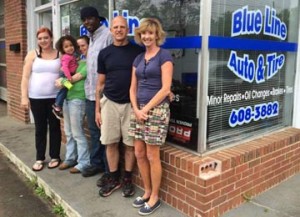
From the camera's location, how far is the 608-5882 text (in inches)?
136

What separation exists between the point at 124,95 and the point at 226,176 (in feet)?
3.85

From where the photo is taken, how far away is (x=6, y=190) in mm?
4062

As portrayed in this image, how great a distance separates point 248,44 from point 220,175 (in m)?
1.28

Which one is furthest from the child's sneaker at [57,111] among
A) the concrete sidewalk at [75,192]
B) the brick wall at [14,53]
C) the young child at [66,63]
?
the brick wall at [14,53]

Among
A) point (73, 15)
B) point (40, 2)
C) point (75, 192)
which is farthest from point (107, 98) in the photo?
point (40, 2)

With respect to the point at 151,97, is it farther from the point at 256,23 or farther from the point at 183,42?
the point at 256,23

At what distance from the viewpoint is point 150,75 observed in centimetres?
294

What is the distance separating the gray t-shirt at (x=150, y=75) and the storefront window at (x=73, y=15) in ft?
5.39

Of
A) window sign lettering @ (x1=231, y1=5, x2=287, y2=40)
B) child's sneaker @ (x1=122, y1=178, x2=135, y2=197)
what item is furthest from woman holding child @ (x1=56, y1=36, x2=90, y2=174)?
window sign lettering @ (x1=231, y1=5, x2=287, y2=40)

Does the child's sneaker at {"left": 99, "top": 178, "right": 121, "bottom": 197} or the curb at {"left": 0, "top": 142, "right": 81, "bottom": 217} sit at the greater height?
the child's sneaker at {"left": 99, "top": 178, "right": 121, "bottom": 197}

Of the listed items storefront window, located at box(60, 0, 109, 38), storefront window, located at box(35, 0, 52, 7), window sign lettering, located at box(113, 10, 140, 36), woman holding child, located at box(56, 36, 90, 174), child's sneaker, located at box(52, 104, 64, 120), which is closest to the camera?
window sign lettering, located at box(113, 10, 140, 36)

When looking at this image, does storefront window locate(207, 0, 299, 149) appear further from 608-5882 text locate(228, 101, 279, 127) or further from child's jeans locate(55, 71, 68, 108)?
child's jeans locate(55, 71, 68, 108)

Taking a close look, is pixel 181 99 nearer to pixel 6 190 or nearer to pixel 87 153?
pixel 87 153

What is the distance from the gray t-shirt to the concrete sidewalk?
102 centimetres
